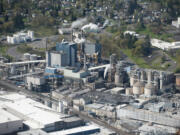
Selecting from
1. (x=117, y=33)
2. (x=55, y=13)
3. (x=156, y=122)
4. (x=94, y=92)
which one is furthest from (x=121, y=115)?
(x=55, y=13)

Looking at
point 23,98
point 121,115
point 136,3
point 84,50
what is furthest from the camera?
point 136,3

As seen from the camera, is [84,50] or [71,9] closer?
[84,50]

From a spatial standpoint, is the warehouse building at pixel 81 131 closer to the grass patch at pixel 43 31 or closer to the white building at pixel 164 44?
the white building at pixel 164 44

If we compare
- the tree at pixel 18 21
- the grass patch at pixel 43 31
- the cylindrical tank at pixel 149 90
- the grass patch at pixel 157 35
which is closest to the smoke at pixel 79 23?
the grass patch at pixel 43 31

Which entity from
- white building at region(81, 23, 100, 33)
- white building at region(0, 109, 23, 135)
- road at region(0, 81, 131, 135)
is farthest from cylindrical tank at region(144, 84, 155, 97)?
white building at region(81, 23, 100, 33)

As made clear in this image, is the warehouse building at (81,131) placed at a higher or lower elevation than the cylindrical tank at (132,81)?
lower

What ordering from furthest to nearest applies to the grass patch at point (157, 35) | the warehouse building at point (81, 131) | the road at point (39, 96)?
the grass patch at point (157, 35) < the road at point (39, 96) < the warehouse building at point (81, 131)

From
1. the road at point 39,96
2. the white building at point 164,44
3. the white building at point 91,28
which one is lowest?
the road at point 39,96

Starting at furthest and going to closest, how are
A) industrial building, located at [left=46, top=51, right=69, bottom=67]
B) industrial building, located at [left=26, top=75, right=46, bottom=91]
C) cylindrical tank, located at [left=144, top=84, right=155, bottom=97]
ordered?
industrial building, located at [left=46, top=51, right=69, bottom=67]
industrial building, located at [left=26, top=75, right=46, bottom=91]
cylindrical tank, located at [left=144, top=84, right=155, bottom=97]

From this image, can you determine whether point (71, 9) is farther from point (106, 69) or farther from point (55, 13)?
point (106, 69)

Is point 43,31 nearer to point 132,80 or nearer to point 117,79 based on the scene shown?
point 117,79

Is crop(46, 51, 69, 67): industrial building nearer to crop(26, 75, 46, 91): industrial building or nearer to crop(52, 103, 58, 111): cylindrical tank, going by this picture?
crop(26, 75, 46, 91): industrial building
